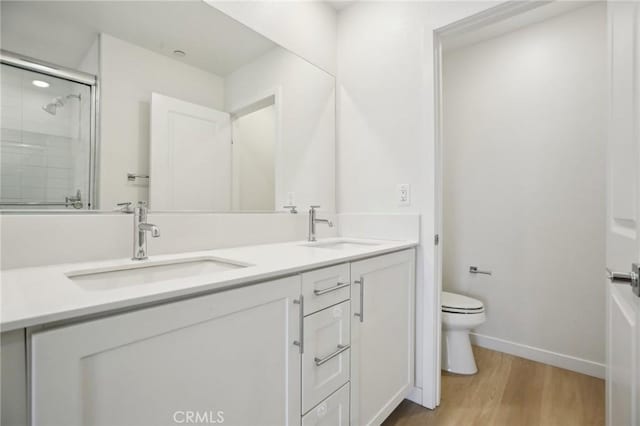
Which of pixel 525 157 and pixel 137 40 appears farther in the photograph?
pixel 525 157

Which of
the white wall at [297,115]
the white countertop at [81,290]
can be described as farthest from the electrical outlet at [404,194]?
the white countertop at [81,290]

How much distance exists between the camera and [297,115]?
184 centimetres

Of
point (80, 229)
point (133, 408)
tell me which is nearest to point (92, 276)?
point (80, 229)

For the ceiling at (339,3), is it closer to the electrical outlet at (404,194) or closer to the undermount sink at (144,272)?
the electrical outlet at (404,194)

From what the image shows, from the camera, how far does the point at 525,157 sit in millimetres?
2170

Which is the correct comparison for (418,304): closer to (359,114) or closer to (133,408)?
(359,114)

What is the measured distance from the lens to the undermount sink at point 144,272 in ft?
2.93

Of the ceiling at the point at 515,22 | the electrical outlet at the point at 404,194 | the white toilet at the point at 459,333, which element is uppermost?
the ceiling at the point at 515,22

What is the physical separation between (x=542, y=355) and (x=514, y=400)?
24.8 inches

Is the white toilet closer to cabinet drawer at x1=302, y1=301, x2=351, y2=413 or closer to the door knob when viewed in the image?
cabinet drawer at x1=302, y1=301, x2=351, y2=413

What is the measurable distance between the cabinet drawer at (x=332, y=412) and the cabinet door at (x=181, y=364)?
0.27 feet

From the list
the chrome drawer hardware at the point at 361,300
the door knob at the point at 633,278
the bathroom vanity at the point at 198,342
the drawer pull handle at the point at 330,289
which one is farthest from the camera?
the chrome drawer hardware at the point at 361,300

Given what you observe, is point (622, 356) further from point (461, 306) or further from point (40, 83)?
point (40, 83)

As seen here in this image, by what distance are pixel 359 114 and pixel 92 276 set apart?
159 cm
